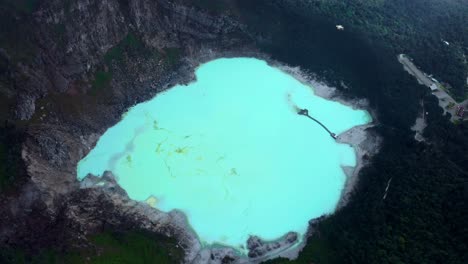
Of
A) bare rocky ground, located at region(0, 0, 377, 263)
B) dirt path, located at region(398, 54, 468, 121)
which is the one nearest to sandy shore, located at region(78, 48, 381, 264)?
bare rocky ground, located at region(0, 0, 377, 263)

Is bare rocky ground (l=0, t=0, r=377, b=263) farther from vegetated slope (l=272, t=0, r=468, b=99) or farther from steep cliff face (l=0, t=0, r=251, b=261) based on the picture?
vegetated slope (l=272, t=0, r=468, b=99)

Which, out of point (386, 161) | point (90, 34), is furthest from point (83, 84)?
point (386, 161)

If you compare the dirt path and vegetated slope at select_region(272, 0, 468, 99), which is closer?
the dirt path

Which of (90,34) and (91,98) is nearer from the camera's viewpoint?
(91,98)

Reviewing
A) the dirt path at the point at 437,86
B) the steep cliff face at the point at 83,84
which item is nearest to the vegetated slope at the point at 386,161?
the dirt path at the point at 437,86

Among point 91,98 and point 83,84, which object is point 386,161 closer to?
point 91,98

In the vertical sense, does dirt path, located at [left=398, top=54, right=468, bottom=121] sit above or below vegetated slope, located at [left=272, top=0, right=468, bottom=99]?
below
